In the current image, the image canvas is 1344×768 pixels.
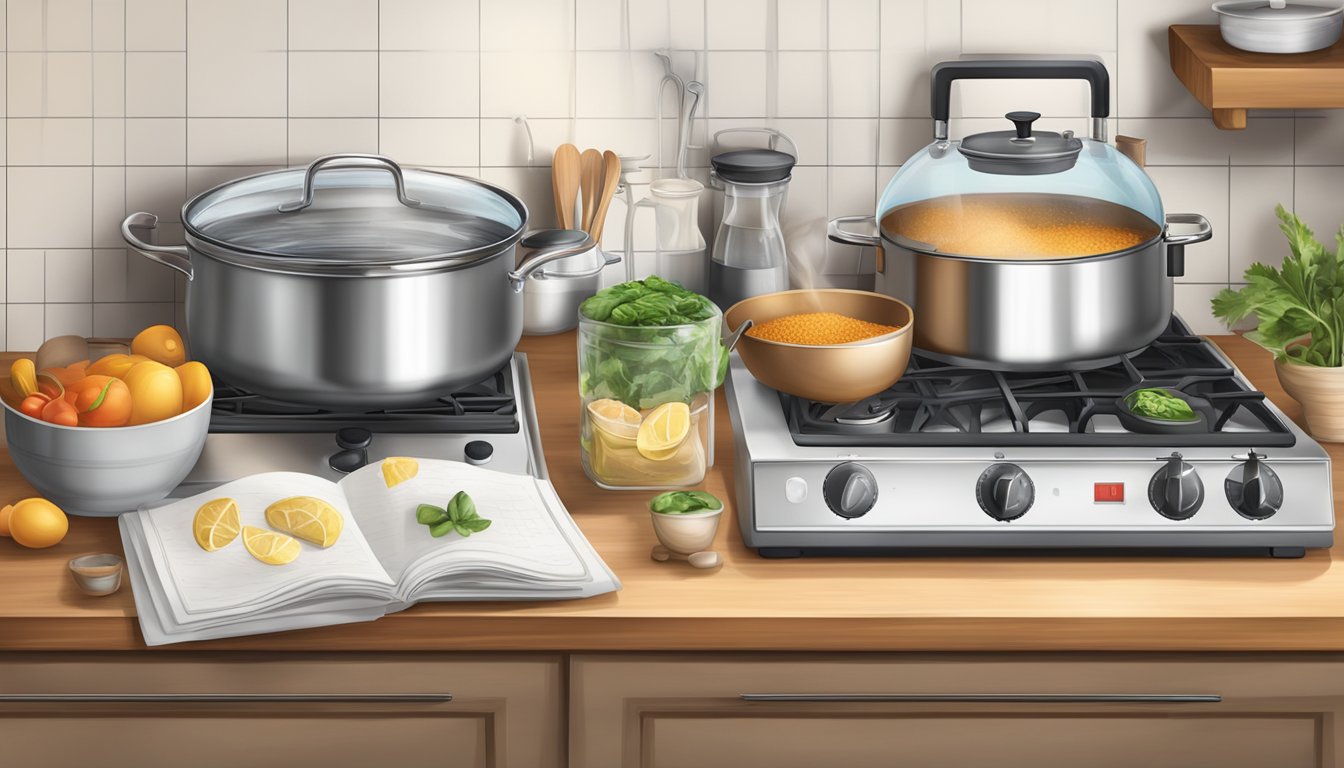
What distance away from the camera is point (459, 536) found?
4.35 feet

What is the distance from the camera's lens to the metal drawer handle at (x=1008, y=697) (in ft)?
4.32

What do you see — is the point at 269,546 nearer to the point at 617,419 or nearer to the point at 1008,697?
the point at 617,419

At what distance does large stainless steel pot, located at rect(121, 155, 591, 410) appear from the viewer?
1.50m

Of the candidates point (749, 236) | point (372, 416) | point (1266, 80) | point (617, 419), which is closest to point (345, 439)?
point (372, 416)

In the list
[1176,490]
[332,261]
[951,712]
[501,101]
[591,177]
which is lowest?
[951,712]

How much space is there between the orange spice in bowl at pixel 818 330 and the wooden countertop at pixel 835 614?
30 centimetres

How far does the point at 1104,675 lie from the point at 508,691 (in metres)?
0.56

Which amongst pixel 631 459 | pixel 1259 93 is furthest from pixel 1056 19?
pixel 631 459

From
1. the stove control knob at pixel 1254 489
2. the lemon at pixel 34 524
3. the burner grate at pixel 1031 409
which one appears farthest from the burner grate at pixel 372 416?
the stove control knob at pixel 1254 489

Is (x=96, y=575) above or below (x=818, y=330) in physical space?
below

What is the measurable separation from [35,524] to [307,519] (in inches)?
10.7

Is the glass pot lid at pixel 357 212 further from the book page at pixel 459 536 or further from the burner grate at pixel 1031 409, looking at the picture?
the burner grate at pixel 1031 409

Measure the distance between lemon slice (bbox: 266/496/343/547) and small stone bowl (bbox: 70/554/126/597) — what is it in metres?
0.14

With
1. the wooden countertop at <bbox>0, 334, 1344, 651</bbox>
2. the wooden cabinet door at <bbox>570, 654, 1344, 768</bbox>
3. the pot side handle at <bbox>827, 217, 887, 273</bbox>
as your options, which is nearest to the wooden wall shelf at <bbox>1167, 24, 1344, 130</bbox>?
the pot side handle at <bbox>827, 217, 887, 273</bbox>
